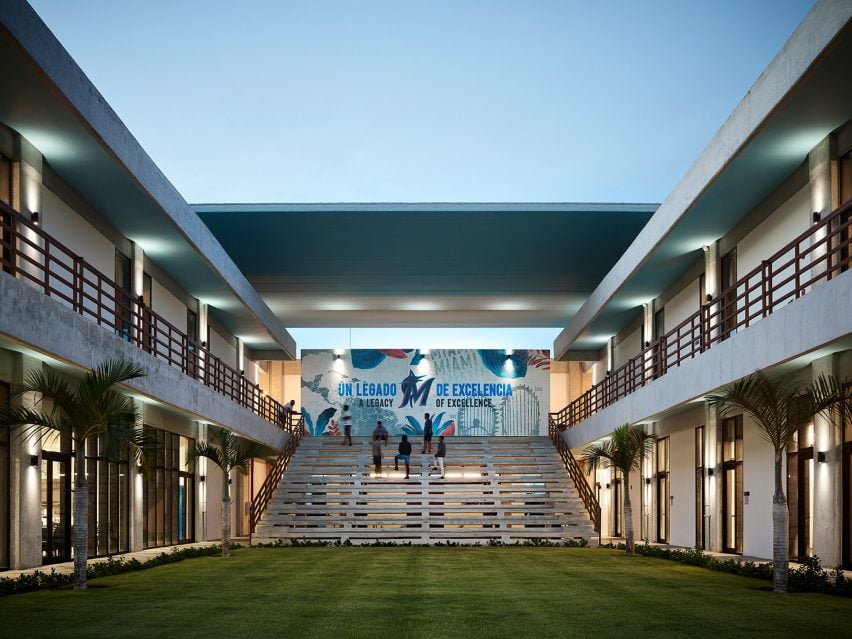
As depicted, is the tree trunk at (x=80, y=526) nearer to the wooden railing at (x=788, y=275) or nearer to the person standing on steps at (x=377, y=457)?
the wooden railing at (x=788, y=275)

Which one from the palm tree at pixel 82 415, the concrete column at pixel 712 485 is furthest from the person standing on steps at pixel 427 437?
the palm tree at pixel 82 415

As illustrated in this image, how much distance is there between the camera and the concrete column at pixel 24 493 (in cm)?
1741

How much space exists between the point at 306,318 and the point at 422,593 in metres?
31.5

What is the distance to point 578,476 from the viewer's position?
3316 centimetres

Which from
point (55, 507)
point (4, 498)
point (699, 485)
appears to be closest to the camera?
point (4, 498)

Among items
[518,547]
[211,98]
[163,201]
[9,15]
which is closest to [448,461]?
[518,547]

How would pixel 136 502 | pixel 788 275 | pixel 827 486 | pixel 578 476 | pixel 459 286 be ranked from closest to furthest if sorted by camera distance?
pixel 827 486 < pixel 788 275 < pixel 136 502 < pixel 578 476 < pixel 459 286

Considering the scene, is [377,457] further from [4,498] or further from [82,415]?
[82,415]

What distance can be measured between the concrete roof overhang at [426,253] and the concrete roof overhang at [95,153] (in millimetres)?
2705

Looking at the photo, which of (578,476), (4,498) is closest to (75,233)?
(4,498)

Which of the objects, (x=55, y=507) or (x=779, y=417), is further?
(x=55, y=507)

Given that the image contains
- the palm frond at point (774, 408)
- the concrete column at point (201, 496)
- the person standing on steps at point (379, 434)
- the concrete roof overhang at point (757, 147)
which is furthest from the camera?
the person standing on steps at point (379, 434)

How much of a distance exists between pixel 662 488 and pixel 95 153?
2012 cm

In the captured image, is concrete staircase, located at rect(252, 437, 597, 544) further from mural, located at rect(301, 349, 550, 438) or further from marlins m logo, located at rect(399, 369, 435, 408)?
marlins m logo, located at rect(399, 369, 435, 408)
